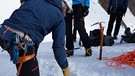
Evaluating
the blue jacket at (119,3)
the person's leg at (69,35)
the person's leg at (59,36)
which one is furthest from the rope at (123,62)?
the blue jacket at (119,3)

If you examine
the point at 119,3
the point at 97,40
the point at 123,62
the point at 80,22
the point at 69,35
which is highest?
the point at 119,3

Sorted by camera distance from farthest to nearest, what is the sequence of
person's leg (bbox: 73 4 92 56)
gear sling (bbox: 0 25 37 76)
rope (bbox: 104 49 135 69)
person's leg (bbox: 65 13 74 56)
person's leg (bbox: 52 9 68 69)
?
person's leg (bbox: 65 13 74 56) → person's leg (bbox: 73 4 92 56) → rope (bbox: 104 49 135 69) → person's leg (bbox: 52 9 68 69) → gear sling (bbox: 0 25 37 76)

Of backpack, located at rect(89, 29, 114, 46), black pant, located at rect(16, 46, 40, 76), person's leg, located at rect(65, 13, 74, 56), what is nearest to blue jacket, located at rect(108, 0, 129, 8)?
backpack, located at rect(89, 29, 114, 46)

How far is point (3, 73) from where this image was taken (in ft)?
17.6

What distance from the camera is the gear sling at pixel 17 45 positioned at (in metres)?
3.10

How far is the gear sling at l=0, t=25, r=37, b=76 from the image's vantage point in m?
3.10

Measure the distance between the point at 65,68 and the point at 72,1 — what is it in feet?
9.04

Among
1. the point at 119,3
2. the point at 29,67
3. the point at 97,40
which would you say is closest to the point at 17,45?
the point at 29,67

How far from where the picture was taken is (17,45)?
10.2 ft

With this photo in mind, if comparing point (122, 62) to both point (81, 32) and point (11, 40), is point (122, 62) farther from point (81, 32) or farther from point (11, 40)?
point (11, 40)

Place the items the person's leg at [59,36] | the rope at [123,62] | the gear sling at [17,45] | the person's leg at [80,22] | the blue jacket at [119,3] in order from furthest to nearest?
1. the blue jacket at [119,3]
2. the person's leg at [80,22]
3. the rope at [123,62]
4. the person's leg at [59,36]
5. the gear sling at [17,45]

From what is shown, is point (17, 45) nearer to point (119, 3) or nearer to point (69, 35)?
point (69, 35)

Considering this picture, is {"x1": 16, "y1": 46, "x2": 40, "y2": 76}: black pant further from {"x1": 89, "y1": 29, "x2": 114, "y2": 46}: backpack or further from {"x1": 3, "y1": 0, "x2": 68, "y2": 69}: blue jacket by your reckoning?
{"x1": 89, "y1": 29, "x2": 114, "y2": 46}: backpack

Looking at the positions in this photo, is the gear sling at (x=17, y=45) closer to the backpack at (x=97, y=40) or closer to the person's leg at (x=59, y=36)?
the person's leg at (x=59, y=36)
